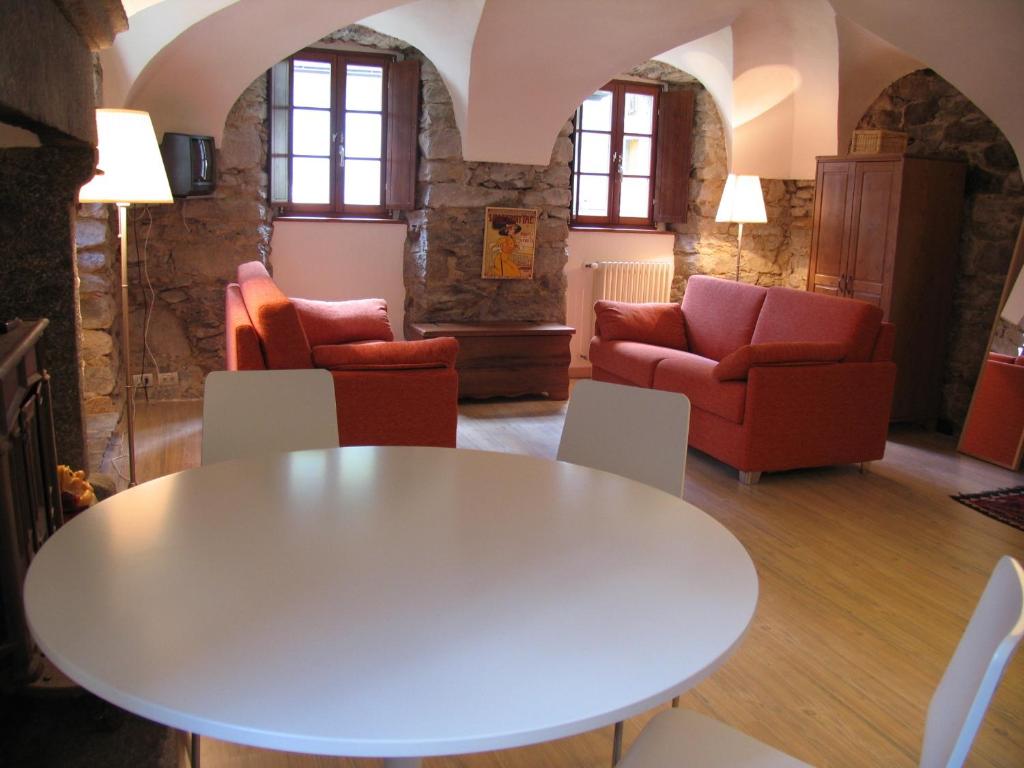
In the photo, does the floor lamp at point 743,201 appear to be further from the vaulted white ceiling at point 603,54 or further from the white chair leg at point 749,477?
the white chair leg at point 749,477

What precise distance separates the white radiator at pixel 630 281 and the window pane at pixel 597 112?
110cm

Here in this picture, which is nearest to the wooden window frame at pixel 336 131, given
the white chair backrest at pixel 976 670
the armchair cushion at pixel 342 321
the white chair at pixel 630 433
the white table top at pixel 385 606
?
the armchair cushion at pixel 342 321

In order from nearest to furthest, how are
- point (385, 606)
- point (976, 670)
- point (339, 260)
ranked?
point (976, 670) → point (385, 606) → point (339, 260)

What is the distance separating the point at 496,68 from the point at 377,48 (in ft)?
3.65

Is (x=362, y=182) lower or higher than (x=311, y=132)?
lower

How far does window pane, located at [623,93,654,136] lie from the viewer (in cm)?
748

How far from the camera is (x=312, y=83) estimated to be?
6504 mm

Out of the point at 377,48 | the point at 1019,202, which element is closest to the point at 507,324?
the point at 377,48

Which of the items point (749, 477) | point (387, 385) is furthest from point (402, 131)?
point (749, 477)

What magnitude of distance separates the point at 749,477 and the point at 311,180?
3.83m

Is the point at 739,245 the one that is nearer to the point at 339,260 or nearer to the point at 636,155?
the point at 636,155

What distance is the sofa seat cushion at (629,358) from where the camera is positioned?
5516 mm

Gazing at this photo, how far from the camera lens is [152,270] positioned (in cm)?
606

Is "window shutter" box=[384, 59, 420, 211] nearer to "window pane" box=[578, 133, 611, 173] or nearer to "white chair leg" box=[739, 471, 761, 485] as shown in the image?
"window pane" box=[578, 133, 611, 173]
